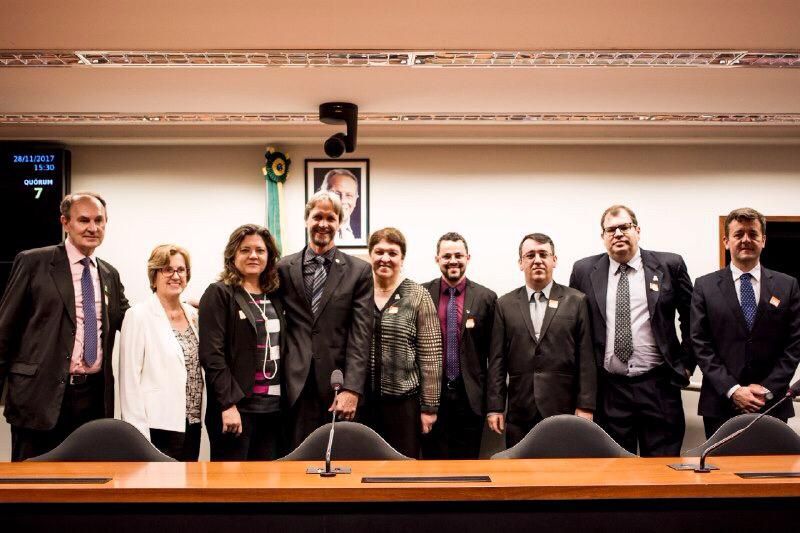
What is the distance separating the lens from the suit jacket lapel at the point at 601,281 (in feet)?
14.1

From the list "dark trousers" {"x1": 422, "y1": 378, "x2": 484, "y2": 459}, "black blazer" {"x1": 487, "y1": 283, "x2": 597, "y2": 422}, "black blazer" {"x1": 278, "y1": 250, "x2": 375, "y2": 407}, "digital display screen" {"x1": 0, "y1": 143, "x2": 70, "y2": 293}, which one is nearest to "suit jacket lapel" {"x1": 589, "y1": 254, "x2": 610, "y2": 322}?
"black blazer" {"x1": 487, "y1": 283, "x2": 597, "y2": 422}

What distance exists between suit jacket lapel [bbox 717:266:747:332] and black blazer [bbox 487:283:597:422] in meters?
0.79

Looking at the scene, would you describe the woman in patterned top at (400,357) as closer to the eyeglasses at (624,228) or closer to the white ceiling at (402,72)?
the white ceiling at (402,72)

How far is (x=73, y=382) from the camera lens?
3.67 metres

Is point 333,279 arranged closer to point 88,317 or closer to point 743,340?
point 88,317

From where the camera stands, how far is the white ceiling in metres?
3.21

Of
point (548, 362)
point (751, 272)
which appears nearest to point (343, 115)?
point (548, 362)

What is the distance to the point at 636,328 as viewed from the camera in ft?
13.8

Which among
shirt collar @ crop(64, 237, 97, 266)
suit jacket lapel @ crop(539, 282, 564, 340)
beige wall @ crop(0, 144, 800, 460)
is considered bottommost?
suit jacket lapel @ crop(539, 282, 564, 340)

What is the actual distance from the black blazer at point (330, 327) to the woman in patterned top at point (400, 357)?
0.67 ft

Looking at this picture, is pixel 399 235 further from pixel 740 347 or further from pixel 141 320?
pixel 740 347

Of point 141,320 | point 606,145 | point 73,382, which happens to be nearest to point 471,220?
point 606,145

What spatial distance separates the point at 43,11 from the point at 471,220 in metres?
3.37

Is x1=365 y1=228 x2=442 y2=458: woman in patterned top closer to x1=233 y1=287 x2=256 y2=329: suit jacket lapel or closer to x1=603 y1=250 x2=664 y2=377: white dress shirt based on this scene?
x1=233 y1=287 x2=256 y2=329: suit jacket lapel
